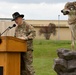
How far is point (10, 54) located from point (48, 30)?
49713 mm

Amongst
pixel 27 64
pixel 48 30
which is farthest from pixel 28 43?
pixel 48 30

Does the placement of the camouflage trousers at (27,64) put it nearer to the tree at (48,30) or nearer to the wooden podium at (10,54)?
the wooden podium at (10,54)

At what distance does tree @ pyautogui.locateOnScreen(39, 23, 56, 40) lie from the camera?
177 ft

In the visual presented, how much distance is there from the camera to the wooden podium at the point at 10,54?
23.2ft

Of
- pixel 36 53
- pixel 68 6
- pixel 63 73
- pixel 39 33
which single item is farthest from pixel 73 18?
pixel 39 33

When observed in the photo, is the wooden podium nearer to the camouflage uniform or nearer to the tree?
the camouflage uniform

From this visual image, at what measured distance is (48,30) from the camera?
186ft

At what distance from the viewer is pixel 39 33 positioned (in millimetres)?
55406

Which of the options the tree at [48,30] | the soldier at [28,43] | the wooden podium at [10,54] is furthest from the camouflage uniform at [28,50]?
the tree at [48,30]

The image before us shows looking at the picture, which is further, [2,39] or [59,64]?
[59,64]

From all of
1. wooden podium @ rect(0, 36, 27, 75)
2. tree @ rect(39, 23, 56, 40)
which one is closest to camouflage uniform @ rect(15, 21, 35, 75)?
wooden podium @ rect(0, 36, 27, 75)

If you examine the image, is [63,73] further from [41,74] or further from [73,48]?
[41,74]

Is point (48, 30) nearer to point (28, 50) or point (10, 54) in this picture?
point (28, 50)

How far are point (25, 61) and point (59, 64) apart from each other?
76 centimetres
